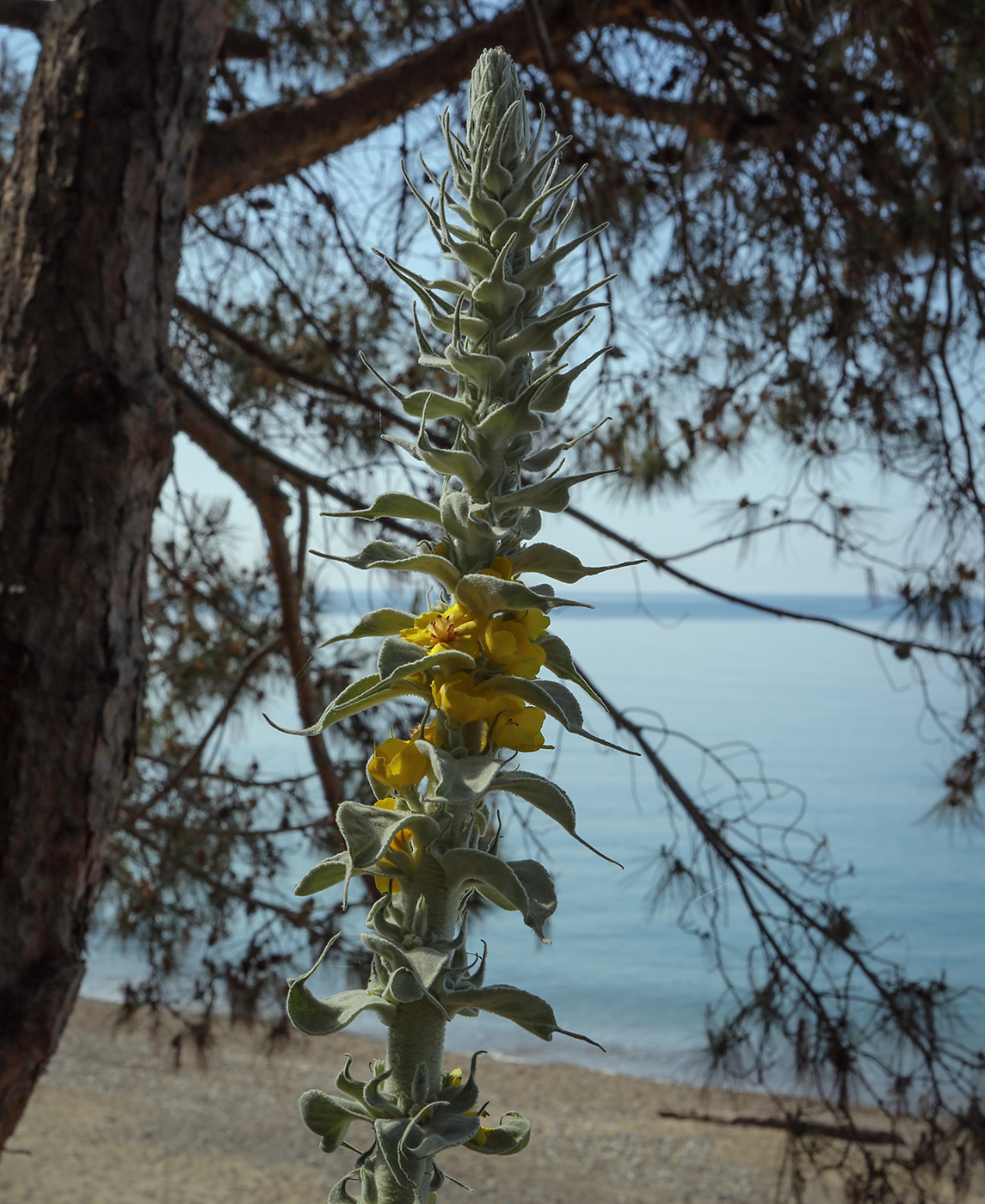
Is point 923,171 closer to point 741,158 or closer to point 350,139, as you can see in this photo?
point 741,158

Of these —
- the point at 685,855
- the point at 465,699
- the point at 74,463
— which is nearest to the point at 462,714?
the point at 465,699

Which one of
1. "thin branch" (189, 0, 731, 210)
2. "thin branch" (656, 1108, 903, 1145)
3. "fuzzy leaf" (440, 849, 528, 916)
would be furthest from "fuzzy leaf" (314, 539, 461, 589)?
"thin branch" (189, 0, 731, 210)

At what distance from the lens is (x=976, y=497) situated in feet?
7.30

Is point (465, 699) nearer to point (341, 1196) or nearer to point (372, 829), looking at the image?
point (372, 829)

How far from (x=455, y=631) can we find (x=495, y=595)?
0.02 m

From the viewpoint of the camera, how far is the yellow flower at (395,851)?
0.41m

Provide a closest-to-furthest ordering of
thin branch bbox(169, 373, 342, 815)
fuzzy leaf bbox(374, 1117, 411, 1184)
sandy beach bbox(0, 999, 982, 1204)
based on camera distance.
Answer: fuzzy leaf bbox(374, 1117, 411, 1184) < thin branch bbox(169, 373, 342, 815) < sandy beach bbox(0, 999, 982, 1204)

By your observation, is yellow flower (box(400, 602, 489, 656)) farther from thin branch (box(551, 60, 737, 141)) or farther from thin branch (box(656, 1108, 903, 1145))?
thin branch (box(551, 60, 737, 141))

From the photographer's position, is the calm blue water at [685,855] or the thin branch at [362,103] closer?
the thin branch at [362,103]

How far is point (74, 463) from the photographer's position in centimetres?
159

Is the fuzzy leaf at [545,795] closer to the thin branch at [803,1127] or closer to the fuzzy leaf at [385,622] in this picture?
the fuzzy leaf at [385,622]

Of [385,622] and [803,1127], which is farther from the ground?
[385,622]

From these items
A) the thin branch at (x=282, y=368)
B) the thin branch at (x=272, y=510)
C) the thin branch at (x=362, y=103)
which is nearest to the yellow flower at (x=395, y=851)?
the thin branch at (x=282, y=368)

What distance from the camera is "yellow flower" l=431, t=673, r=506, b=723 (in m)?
0.40
